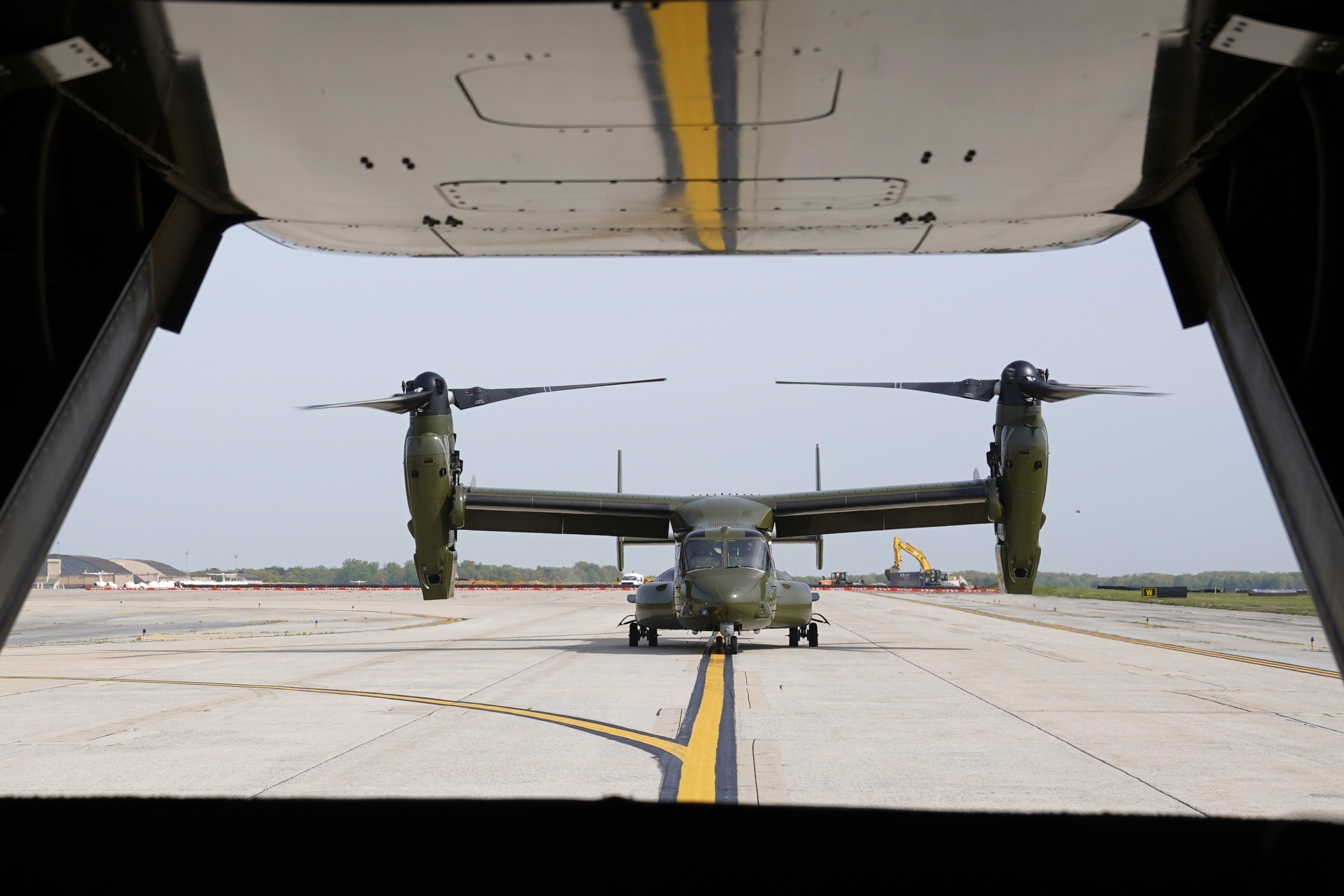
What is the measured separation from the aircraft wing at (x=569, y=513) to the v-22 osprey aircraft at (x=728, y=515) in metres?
0.03

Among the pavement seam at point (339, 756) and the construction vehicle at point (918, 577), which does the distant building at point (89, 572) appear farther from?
the pavement seam at point (339, 756)

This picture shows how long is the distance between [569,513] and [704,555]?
2.99m

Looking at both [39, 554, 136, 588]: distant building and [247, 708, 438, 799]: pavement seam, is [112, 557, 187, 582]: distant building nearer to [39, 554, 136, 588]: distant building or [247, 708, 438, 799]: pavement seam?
[39, 554, 136, 588]: distant building

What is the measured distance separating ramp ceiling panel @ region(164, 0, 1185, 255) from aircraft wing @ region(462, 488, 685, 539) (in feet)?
41.4

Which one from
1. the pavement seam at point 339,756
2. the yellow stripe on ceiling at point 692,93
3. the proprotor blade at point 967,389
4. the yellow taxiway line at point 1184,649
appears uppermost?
the proprotor blade at point 967,389

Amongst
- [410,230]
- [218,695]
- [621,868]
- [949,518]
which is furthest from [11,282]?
[949,518]

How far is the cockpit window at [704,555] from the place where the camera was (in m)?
19.2

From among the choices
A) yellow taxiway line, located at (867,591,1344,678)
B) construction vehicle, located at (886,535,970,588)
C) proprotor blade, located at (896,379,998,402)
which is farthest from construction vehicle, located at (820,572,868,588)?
proprotor blade, located at (896,379,998,402)

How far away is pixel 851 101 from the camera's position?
3.46 metres

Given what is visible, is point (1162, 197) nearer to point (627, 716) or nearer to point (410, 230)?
point (410, 230)

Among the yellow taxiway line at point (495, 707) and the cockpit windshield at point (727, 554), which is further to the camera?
the cockpit windshield at point (727, 554)

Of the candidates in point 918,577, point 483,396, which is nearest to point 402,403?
point 483,396

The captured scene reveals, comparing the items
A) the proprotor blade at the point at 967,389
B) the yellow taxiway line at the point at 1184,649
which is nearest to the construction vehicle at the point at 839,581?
the yellow taxiway line at the point at 1184,649

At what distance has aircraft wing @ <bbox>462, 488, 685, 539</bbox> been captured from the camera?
739 inches
